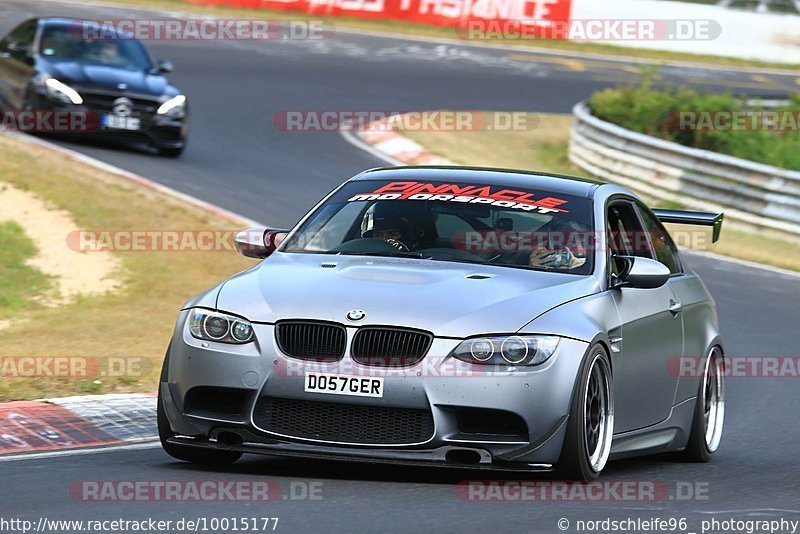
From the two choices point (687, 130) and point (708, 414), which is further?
point (687, 130)

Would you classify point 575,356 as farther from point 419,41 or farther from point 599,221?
point 419,41

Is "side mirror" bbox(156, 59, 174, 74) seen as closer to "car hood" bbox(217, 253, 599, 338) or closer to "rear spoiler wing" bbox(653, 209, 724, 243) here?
"rear spoiler wing" bbox(653, 209, 724, 243)

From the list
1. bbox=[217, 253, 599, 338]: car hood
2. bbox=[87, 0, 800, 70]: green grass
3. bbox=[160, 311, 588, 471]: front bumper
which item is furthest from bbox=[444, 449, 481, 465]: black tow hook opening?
bbox=[87, 0, 800, 70]: green grass

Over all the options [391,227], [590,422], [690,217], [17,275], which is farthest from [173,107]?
[590,422]

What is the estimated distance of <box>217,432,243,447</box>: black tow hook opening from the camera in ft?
22.0

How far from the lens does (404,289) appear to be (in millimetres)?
6789

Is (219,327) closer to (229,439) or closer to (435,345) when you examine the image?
(229,439)

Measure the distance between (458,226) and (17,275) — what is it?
709cm

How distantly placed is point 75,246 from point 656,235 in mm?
7590

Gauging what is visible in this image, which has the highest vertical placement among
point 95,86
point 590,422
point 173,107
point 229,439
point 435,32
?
point 590,422

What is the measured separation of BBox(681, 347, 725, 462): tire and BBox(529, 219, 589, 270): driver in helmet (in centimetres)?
143

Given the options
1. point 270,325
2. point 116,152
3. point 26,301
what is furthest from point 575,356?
point 116,152

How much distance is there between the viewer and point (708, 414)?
8.82m

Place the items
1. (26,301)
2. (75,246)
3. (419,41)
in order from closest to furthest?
(26,301) → (75,246) → (419,41)
